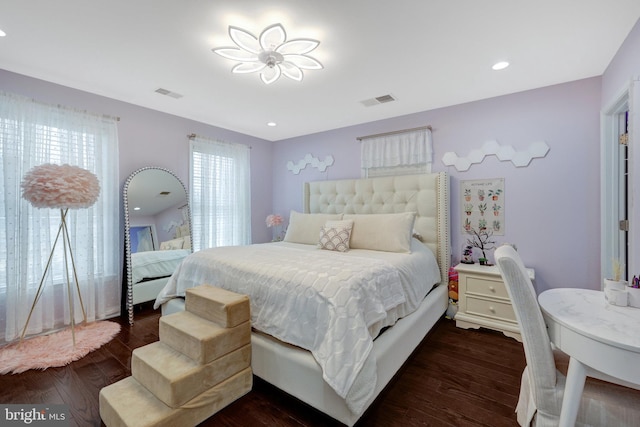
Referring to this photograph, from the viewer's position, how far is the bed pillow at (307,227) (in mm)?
3447

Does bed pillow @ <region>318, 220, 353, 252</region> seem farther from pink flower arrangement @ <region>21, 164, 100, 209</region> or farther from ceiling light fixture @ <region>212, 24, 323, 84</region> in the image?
pink flower arrangement @ <region>21, 164, 100, 209</region>

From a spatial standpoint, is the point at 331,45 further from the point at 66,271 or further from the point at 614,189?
the point at 66,271

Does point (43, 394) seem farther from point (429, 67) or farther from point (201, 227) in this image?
point (429, 67)

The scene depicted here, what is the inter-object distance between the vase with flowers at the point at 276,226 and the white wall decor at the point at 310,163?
2.80ft

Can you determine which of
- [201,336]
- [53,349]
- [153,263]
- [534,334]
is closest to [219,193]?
[153,263]

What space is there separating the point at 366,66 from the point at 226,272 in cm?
211

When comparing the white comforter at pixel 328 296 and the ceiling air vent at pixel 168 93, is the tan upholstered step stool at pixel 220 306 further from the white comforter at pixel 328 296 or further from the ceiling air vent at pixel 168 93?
the ceiling air vent at pixel 168 93

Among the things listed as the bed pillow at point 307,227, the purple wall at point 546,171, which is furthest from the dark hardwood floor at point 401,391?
the bed pillow at point 307,227

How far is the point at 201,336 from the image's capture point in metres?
1.62

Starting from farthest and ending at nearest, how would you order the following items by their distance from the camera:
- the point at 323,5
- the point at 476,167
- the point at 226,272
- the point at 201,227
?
1. the point at 201,227
2. the point at 476,167
3. the point at 226,272
4. the point at 323,5

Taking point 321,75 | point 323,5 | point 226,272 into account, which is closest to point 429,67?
point 321,75

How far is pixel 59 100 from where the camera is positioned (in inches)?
107

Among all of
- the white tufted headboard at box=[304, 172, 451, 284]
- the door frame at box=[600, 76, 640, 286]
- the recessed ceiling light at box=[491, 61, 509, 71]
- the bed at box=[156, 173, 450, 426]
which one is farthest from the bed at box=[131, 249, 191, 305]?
the door frame at box=[600, 76, 640, 286]

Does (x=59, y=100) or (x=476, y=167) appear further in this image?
(x=476, y=167)
